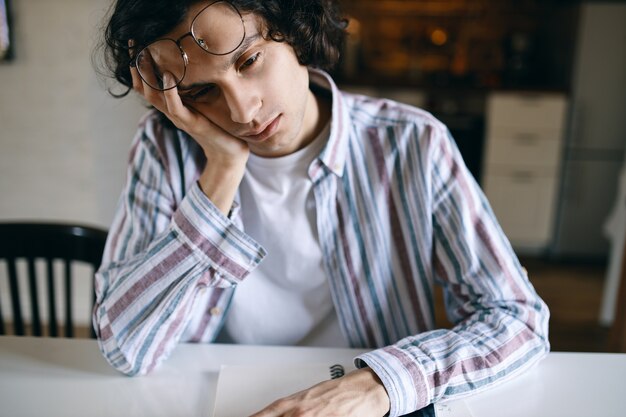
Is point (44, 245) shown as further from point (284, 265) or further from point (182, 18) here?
point (182, 18)

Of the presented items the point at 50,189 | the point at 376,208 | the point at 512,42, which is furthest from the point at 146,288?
the point at 512,42

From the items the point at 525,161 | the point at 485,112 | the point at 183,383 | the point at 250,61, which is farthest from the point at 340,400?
→ the point at 485,112

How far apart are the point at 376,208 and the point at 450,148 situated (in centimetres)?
17

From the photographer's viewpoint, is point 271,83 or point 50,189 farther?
→ point 50,189

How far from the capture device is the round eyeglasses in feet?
2.49

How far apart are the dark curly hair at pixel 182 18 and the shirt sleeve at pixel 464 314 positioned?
0.87ft

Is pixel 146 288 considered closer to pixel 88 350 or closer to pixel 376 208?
pixel 88 350

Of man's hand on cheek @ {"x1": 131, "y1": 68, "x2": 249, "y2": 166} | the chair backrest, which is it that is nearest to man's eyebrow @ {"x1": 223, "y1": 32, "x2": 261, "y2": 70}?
man's hand on cheek @ {"x1": 131, "y1": 68, "x2": 249, "y2": 166}

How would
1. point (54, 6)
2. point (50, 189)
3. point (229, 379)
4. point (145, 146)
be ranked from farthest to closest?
point (50, 189) → point (54, 6) → point (145, 146) → point (229, 379)

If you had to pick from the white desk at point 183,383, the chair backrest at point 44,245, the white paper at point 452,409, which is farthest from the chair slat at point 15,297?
the white paper at point 452,409

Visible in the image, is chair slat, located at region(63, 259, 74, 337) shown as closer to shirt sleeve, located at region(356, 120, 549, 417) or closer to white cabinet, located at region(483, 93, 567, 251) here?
shirt sleeve, located at region(356, 120, 549, 417)

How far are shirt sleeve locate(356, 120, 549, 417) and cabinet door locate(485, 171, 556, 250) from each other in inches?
104

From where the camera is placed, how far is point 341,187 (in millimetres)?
1003

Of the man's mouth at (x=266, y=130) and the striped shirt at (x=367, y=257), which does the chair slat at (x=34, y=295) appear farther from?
the man's mouth at (x=266, y=130)
